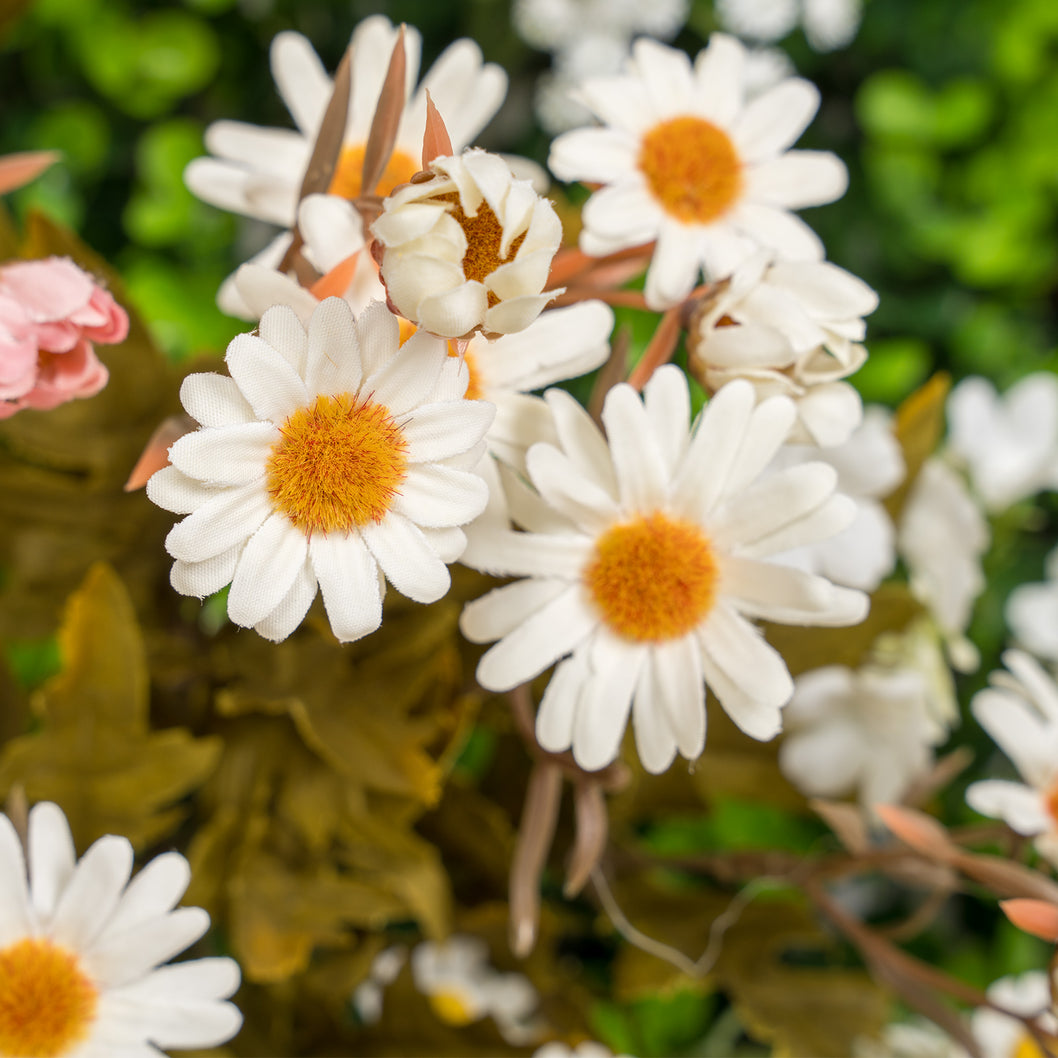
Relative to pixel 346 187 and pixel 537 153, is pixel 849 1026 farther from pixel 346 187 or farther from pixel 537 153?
pixel 537 153

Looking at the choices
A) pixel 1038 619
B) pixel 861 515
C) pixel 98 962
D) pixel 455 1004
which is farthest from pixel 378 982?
pixel 1038 619

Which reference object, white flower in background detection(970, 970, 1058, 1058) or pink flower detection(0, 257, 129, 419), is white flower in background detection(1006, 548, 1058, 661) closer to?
white flower in background detection(970, 970, 1058, 1058)

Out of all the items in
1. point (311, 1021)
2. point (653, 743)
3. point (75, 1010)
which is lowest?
point (311, 1021)

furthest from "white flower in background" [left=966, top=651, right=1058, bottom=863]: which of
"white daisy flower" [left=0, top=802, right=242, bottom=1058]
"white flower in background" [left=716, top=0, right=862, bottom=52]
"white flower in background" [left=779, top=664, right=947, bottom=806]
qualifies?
"white flower in background" [left=716, top=0, right=862, bottom=52]

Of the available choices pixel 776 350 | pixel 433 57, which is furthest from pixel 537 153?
pixel 776 350

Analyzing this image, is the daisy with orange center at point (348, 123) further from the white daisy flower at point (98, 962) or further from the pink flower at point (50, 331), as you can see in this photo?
the white daisy flower at point (98, 962)

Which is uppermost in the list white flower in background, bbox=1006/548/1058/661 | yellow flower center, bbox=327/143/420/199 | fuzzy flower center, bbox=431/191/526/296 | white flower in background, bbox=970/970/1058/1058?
fuzzy flower center, bbox=431/191/526/296
